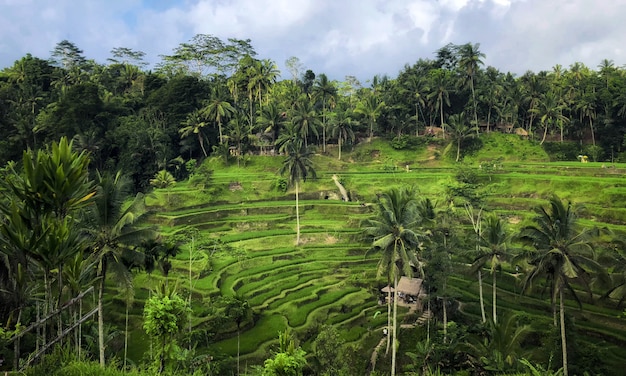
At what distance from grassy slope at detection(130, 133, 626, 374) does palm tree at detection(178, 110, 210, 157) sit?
4.50m

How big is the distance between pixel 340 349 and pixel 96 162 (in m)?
46.3

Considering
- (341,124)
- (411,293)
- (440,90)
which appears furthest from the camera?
(440,90)

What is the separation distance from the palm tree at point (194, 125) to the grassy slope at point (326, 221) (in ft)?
14.8

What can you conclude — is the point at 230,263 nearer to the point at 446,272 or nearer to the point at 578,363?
the point at 446,272

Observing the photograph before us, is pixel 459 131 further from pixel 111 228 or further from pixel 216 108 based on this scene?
pixel 111 228

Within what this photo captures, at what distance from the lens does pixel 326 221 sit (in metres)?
41.2

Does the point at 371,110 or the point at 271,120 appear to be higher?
the point at 371,110

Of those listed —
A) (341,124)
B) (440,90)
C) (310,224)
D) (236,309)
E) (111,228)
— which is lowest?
(236,309)

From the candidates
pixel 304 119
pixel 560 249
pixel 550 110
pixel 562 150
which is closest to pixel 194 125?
pixel 304 119

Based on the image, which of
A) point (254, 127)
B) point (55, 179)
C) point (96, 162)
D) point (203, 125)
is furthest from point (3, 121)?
point (55, 179)

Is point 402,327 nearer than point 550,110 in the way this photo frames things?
Yes

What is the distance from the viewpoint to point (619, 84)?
59062 mm

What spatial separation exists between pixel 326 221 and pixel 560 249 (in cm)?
A: 2391

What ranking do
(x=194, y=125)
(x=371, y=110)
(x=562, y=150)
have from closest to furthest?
(x=194, y=125) → (x=562, y=150) → (x=371, y=110)
